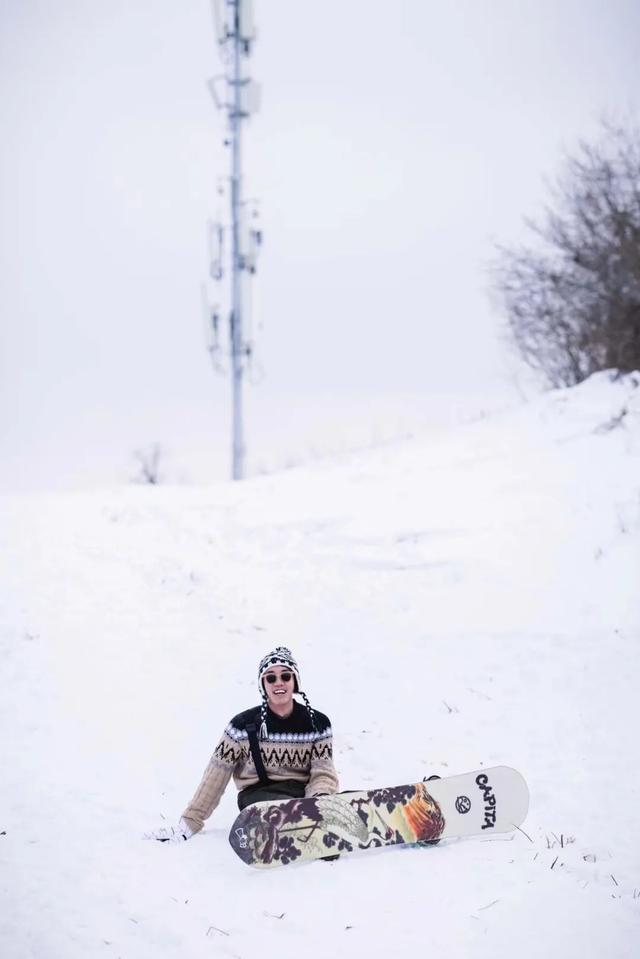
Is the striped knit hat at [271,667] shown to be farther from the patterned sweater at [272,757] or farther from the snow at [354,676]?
the snow at [354,676]

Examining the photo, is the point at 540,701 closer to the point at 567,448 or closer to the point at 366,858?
the point at 366,858

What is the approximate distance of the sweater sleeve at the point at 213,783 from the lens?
214 inches

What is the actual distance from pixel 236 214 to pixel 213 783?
1384 centimetres

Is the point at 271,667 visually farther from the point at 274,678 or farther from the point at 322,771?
the point at 322,771

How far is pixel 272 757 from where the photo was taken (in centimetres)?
556

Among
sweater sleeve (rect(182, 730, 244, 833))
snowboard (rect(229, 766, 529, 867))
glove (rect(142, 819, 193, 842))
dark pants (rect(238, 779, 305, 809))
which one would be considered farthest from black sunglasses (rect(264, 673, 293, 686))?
glove (rect(142, 819, 193, 842))

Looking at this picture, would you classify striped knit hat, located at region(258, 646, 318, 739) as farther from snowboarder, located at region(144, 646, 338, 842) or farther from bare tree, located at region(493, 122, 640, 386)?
bare tree, located at region(493, 122, 640, 386)

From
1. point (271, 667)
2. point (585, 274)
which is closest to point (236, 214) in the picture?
point (585, 274)

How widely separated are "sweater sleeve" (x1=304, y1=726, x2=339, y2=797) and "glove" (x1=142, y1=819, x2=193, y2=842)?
0.83 metres

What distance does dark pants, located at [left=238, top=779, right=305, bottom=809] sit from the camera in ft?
17.7

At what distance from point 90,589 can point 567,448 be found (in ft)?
24.9

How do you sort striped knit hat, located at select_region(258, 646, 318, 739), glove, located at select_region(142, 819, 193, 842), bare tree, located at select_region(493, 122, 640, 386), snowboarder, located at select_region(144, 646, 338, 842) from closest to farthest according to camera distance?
glove, located at select_region(142, 819, 193, 842) < snowboarder, located at select_region(144, 646, 338, 842) < striped knit hat, located at select_region(258, 646, 318, 739) < bare tree, located at select_region(493, 122, 640, 386)

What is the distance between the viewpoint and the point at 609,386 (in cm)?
1426

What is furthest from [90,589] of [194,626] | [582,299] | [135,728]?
[582,299]
